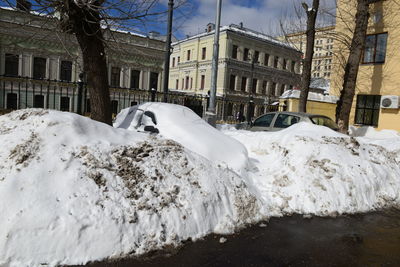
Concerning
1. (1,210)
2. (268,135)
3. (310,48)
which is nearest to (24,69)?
(310,48)

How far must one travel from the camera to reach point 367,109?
1501cm

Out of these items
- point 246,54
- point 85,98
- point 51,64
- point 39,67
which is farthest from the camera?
point 246,54

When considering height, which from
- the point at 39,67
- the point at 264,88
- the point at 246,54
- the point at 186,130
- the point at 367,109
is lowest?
the point at 186,130

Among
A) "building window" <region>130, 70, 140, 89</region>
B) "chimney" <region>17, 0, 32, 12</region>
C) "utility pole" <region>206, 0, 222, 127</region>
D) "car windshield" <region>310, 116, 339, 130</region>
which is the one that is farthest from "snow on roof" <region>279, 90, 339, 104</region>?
"building window" <region>130, 70, 140, 89</region>

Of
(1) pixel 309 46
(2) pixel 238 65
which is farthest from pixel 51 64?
(2) pixel 238 65

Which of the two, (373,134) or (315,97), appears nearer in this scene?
(373,134)

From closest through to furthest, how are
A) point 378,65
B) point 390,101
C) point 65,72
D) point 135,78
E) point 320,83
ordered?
1. point 390,101
2. point 378,65
3. point 65,72
4. point 135,78
5. point 320,83

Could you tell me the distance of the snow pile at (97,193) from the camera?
3322mm

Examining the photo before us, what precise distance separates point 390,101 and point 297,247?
1233 cm

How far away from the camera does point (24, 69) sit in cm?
2498

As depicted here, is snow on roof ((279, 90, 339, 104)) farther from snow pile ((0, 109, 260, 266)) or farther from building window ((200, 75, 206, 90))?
building window ((200, 75, 206, 90))

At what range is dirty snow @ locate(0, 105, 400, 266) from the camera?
3389 mm

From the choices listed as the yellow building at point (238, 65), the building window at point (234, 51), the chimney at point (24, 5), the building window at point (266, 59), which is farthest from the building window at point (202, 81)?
the chimney at point (24, 5)

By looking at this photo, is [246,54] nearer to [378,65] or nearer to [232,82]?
[232,82]
